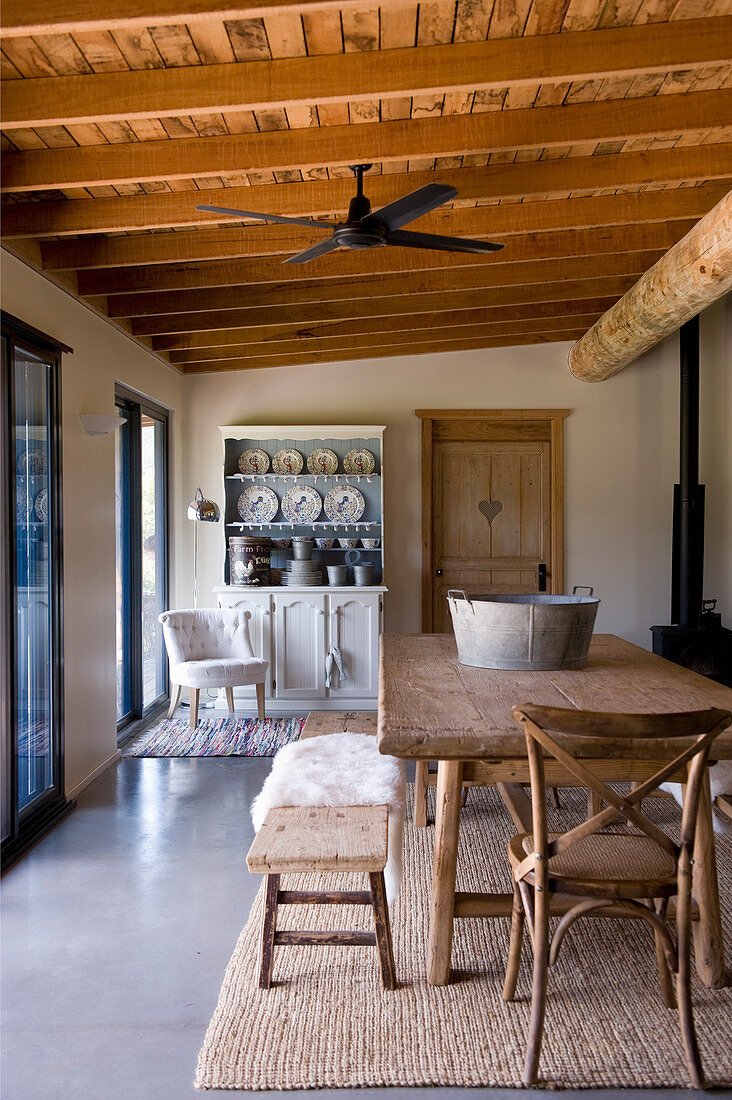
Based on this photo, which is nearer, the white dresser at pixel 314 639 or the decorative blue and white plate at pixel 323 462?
the white dresser at pixel 314 639

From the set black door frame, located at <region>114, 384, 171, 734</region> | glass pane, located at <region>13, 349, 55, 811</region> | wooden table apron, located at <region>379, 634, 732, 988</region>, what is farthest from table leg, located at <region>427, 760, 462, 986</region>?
black door frame, located at <region>114, 384, 171, 734</region>

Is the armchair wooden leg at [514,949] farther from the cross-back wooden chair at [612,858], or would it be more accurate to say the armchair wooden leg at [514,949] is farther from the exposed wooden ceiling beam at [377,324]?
the exposed wooden ceiling beam at [377,324]

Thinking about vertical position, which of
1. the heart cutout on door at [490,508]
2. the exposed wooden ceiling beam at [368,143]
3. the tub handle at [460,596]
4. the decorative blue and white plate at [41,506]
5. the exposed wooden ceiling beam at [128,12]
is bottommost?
the tub handle at [460,596]

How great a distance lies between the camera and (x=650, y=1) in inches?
94.6

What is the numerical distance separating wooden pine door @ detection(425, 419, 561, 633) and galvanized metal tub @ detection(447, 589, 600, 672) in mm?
3486

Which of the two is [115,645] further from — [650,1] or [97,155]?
[650,1]

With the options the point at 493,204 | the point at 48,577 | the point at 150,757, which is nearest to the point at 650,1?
the point at 493,204

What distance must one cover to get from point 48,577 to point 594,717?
9.14ft

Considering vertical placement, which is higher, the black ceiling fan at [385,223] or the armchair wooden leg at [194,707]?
the black ceiling fan at [385,223]

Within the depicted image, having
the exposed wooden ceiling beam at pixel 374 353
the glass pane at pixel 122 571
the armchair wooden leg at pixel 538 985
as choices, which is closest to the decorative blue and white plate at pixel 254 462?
the exposed wooden ceiling beam at pixel 374 353

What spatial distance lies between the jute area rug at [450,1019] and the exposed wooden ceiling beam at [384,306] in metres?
3.55

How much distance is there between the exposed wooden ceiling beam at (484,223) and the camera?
3781mm

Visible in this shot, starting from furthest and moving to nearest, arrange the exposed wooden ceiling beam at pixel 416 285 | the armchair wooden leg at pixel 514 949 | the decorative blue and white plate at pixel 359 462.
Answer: the decorative blue and white plate at pixel 359 462 → the exposed wooden ceiling beam at pixel 416 285 → the armchair wooden leg at pixel 514 949

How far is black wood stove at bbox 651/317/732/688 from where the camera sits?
5516 mm
